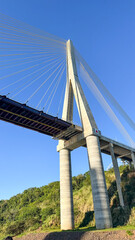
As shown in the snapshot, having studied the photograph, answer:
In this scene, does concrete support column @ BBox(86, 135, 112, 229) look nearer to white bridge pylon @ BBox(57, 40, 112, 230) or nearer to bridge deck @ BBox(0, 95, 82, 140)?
white bridge pylon @ BBox(57, 40, 112, 230)

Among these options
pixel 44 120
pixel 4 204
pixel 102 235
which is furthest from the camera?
pixel 4 204

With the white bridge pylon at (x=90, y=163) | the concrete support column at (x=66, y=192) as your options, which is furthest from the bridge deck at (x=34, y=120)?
the concrete support column at (x=66, y=192)

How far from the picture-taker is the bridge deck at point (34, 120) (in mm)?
25312

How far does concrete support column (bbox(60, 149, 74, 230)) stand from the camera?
27.3 meters

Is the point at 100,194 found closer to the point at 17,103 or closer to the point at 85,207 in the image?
the point at 85,207

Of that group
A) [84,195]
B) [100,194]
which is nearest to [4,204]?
[84,195]

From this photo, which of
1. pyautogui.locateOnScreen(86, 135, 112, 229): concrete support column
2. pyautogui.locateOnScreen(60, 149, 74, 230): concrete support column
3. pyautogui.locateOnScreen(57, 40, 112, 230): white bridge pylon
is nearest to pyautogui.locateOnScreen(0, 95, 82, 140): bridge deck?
pyautogui.locateOnScreen(57, 40, 112, 230): white bridge pylon

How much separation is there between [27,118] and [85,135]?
9.66 metres

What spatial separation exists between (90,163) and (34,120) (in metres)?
10.8

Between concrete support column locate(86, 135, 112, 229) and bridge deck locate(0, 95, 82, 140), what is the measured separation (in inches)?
159

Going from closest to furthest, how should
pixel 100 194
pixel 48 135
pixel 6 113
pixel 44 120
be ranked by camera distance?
pixel 100 194, pixel 6 113, pixel 44 120, pixel 48 135

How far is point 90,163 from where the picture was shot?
2698cm

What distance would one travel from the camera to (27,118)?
27516mm

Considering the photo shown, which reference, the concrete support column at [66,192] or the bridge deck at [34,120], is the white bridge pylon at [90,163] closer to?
the concrete support column at [66,192]
